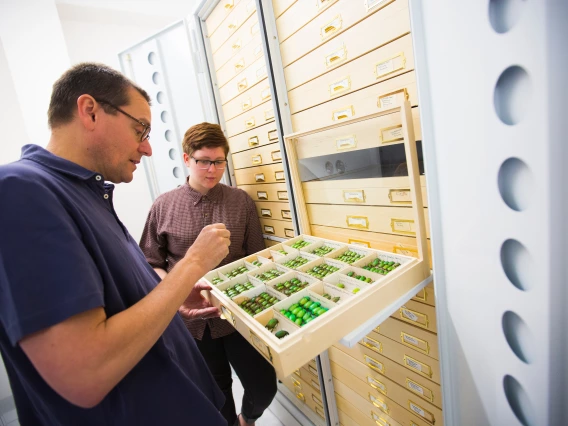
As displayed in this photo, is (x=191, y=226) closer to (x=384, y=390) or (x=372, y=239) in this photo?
(x=372, y=239)

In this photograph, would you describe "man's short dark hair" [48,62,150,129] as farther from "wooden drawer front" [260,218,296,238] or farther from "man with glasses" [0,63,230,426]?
"wooden drawer front" [260,218,296,238]

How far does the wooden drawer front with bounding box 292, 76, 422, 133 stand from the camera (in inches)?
44.3

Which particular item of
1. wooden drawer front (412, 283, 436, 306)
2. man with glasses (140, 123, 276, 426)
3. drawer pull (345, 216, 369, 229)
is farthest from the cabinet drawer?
wooden drawer front (412, 283, 436, 306)

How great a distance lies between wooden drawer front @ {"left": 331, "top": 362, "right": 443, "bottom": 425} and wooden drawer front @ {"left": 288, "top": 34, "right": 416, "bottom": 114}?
58.1 inches

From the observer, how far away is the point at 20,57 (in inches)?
106

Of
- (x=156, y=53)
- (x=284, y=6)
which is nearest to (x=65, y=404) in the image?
(x=284, y=6)

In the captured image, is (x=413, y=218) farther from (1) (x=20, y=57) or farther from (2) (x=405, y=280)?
(1) (x=20, y=57)

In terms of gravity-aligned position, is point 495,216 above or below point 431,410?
above

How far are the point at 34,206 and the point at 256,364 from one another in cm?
152

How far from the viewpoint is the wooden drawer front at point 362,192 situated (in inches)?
49.1

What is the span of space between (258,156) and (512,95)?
61.5 inches

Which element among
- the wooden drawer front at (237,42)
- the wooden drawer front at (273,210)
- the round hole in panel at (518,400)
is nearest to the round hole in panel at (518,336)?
the round hole in panel at (518,400)

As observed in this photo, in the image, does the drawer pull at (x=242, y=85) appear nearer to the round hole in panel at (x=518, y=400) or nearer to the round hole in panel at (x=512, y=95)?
the round hole in panel at (x=512, y=95)

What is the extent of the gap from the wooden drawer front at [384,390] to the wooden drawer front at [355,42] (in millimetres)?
1646
